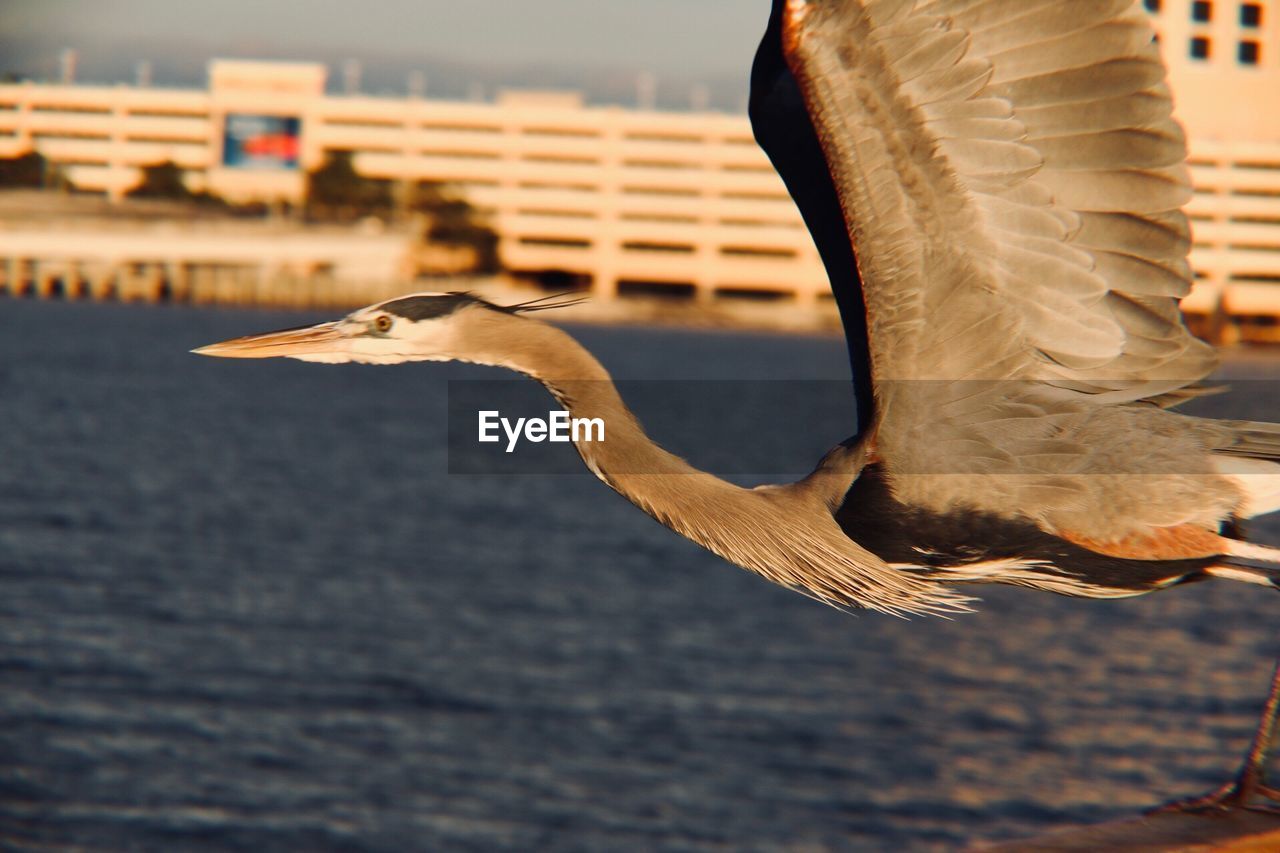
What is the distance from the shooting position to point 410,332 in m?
4.39

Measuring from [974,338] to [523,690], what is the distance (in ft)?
65.0

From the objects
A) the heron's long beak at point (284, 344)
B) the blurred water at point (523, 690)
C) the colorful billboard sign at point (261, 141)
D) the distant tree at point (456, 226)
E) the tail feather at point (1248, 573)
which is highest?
the colorful billboard sign at point (261, 141)

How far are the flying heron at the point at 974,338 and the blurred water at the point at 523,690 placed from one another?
13661 mm

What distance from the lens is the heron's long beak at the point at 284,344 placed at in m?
4.08

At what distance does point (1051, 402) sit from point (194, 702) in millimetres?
19497

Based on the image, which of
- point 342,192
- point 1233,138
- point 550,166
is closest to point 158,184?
point 342,192

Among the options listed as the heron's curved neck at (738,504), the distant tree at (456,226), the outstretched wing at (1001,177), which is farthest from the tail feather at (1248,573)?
the distant tree at (456,226)

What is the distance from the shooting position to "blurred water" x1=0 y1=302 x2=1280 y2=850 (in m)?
18.9

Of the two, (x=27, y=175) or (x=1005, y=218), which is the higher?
(x=27, y=175)

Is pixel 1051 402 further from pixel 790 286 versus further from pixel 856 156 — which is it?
pixel 790 286

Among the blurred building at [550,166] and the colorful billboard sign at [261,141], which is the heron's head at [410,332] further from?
the colorful billboard sign at [261,141]

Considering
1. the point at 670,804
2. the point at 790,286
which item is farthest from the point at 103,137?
the point at 670,804

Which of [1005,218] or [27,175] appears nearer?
[1005,218]

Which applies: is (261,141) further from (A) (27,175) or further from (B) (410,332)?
(B) (410,332)
